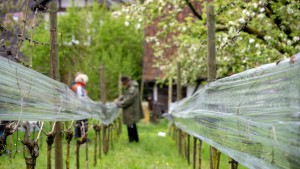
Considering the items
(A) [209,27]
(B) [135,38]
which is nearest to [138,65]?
(B) [135,38]

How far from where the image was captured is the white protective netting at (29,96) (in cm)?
379

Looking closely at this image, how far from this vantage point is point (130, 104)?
12.2 m

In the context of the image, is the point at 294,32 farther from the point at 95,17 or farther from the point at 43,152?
the point at 95,17

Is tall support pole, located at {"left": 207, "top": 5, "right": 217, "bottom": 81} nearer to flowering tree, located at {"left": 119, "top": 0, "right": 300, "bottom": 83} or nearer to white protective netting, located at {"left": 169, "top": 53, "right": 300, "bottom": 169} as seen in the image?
flowering tree, located at {"left": 119, "top": 0, "right": 300, "bottom": 83}

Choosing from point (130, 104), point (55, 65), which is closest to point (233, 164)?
point (55, 65)

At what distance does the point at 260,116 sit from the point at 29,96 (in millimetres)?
1903

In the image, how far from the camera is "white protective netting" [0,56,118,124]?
12.4 ft

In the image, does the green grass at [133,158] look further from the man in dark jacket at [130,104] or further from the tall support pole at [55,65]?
the tall support pole at [55,65]

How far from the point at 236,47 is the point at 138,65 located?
853 inches

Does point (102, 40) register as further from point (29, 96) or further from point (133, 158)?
point (29, 96)

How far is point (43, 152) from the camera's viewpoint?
9.50 m

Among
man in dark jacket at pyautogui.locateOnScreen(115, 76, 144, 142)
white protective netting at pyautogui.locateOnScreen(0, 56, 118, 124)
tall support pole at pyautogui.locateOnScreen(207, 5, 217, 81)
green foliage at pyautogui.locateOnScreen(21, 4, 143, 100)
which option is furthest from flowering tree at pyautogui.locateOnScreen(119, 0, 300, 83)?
green foliage at pyautogui.locateOnScreen(21, 4, 143, 100)

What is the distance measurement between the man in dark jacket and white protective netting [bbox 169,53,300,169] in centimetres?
704

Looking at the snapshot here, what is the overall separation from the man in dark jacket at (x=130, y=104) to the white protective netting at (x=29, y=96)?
647 centimetres
